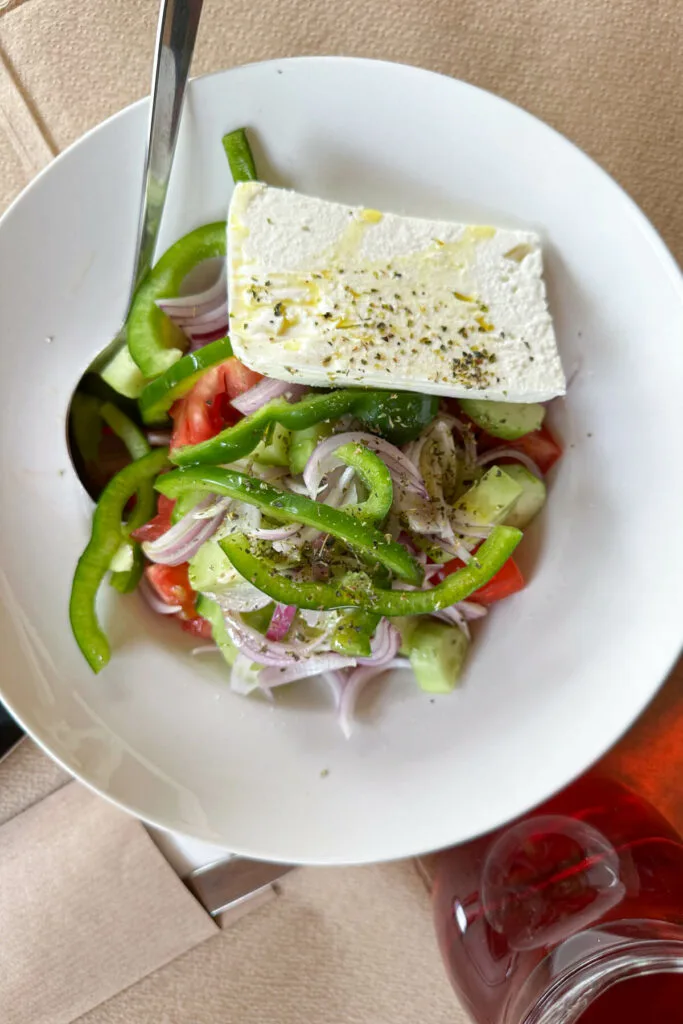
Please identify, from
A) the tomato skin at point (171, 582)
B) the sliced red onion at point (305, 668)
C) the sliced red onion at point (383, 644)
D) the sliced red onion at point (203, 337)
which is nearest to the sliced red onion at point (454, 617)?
the sliced red onion at point (383, 644)

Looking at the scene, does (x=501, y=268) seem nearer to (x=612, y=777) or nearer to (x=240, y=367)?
(x=240, y=367)

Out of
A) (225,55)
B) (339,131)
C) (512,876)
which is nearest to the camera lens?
(339,131)

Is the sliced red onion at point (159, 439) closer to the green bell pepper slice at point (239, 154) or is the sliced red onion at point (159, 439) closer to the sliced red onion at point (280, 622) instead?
the sliced red onion at point (280, 622)

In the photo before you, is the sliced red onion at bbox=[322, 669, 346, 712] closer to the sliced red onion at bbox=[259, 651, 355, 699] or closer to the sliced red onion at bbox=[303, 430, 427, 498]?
the sliced red onion at bbox=[259, 651, 355, 699]

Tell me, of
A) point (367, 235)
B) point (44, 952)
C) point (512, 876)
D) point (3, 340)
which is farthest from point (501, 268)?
point (44, 952)

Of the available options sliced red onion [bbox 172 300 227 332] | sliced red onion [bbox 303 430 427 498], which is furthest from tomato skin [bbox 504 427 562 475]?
sliced red onion [bbox 172 300 227 332]
